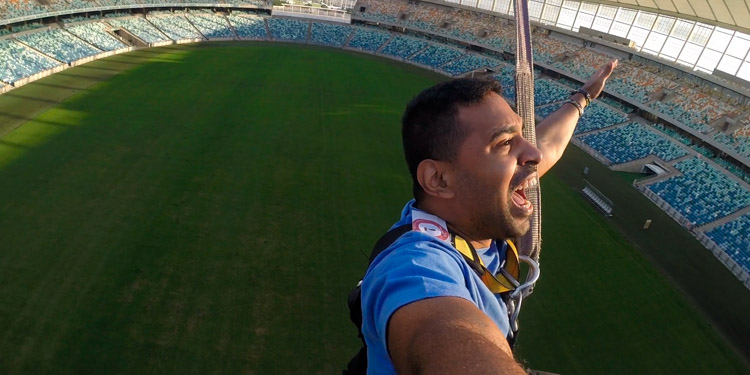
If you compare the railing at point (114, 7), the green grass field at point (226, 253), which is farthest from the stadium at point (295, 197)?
the railing at point (114, 7)

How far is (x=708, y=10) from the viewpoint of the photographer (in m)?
30.0

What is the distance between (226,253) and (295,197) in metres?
4.88

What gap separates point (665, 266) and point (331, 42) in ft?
152

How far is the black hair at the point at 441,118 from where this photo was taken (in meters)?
2.18

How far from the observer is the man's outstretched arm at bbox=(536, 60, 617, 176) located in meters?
3.41

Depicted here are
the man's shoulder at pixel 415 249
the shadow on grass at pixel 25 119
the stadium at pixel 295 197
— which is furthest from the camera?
the shadow on grass at pixel 25 119

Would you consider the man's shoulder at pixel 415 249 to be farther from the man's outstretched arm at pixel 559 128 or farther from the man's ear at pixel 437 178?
the man's outstretched arm at pixel 559 128

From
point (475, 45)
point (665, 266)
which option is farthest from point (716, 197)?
point (475, 45)

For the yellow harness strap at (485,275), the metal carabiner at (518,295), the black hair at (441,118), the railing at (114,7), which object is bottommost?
the railing at (114,7)

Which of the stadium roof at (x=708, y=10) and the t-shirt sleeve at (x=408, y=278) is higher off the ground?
the stadium roof at (x=708, y=10)

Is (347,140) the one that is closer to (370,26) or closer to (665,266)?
(665,266)

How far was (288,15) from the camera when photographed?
59469mm

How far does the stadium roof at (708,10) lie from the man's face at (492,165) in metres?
32.5

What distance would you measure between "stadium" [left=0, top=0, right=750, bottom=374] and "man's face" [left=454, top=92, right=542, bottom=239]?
10.8m
